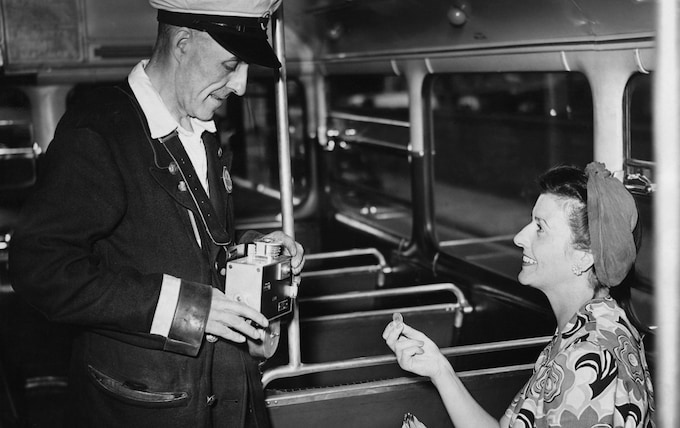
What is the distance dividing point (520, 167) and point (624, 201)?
10643 mm

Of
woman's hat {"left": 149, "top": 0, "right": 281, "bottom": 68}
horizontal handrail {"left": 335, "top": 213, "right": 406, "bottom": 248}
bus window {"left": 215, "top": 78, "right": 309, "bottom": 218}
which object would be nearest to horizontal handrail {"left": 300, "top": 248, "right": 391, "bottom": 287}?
horizontal handrail {"left": 335, "top": 213, "right": 406, "bottom": 248}

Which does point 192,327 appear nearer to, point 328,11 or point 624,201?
point 624,201

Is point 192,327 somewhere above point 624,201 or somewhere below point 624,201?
below

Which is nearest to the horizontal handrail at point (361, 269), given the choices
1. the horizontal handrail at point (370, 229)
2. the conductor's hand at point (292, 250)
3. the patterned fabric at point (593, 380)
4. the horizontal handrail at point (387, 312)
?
the horizontal handrail at point (370, 229)

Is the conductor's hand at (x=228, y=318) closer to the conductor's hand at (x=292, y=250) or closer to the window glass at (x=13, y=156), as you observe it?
the conductor's hand at (x=292, y=250)

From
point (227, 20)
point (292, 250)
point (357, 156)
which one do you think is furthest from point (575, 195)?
point (357, 156)

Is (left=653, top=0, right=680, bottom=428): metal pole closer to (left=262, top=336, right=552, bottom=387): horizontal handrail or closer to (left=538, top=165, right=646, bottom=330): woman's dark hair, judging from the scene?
(left=538, top=165, right=646, bottom=330): woman's dark hair

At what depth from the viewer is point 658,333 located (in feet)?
2.97

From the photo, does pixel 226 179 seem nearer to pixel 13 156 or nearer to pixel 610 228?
pixel 610 228

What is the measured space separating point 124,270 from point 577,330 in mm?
1010

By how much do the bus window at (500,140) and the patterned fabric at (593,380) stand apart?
25.0ft

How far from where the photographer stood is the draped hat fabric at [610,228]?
184cm

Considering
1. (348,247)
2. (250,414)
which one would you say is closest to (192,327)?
(250,414)

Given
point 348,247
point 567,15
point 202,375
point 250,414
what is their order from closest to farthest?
point 202,375 < point 250,414 < point 567,15 < point 348,247
